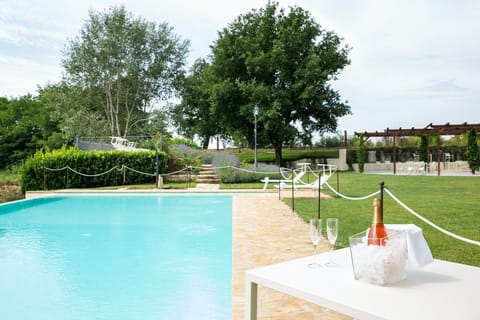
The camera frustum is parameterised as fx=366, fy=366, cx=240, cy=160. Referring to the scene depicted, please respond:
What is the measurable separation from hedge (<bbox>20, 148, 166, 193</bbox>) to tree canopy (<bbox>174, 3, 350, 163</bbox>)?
25.6 feet

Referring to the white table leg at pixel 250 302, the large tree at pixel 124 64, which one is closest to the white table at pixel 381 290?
the white table leg at pixel 250 302

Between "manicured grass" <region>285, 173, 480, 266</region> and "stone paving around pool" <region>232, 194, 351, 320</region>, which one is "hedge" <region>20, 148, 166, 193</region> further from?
"manicured grass" <region>285, 173, 480, 266</region>

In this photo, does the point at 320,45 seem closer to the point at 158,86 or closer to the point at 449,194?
the point at 158,86

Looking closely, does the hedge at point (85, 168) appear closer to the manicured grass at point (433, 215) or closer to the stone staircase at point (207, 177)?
the stone staircase at point (207, 177)

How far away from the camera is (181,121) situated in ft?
91.6

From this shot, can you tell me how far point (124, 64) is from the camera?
2500 centimetres

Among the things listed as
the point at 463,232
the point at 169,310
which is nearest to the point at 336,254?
the point at 169,310

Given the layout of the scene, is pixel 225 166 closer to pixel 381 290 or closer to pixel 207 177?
pixel 207 177

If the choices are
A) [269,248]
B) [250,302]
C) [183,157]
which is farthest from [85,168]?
[250,302]

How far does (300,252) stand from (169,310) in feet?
6.40

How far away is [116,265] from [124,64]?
73.1ft

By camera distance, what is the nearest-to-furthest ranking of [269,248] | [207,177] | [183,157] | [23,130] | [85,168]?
[269,248]
[85,168]
[207,177]
[183,157]
[23,130]

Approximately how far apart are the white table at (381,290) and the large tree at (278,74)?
798 inches

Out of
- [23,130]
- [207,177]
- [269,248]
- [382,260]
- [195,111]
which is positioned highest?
[195,111]
